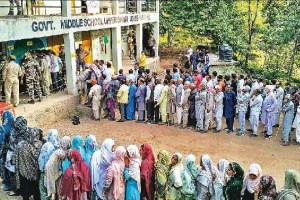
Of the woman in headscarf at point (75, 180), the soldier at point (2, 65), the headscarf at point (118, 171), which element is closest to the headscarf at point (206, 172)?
the headscarf at point (118, 171)

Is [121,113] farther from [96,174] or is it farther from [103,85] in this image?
[96,174]

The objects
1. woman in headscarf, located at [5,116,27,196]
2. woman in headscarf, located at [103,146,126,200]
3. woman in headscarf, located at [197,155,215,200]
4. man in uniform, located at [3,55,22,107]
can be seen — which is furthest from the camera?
man in uniform, located at [3,55,22,107]

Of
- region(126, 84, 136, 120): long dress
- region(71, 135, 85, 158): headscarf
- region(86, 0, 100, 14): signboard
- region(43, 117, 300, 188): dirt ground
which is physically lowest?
region(43, 117, 300, 188): dirt ground

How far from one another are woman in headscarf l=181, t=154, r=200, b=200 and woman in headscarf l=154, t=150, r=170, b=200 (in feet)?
1.02

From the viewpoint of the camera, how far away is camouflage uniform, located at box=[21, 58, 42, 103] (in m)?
11.0

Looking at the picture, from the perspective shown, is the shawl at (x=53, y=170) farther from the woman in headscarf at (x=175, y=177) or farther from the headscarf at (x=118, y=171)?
the woman in headscarf at (x=175, y=177)

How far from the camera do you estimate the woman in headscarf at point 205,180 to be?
5.36 metres

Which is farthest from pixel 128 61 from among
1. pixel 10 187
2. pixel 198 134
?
pixel 10 187

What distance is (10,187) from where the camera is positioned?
271 inches

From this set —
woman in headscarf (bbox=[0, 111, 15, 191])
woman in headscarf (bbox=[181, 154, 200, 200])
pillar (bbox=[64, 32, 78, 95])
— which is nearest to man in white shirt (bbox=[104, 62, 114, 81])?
pillar (bbox=[64, 32, 78, 95])

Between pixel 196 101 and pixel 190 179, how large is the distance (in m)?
5.22

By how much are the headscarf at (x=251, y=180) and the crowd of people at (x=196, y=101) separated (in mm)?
5018

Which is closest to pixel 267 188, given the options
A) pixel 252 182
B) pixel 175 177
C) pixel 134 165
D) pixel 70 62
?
pixel 252 182

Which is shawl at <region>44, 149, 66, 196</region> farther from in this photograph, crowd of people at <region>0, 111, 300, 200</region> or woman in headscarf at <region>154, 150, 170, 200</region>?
woman in headscarf at <region>154, 150, 170, 200</region>
